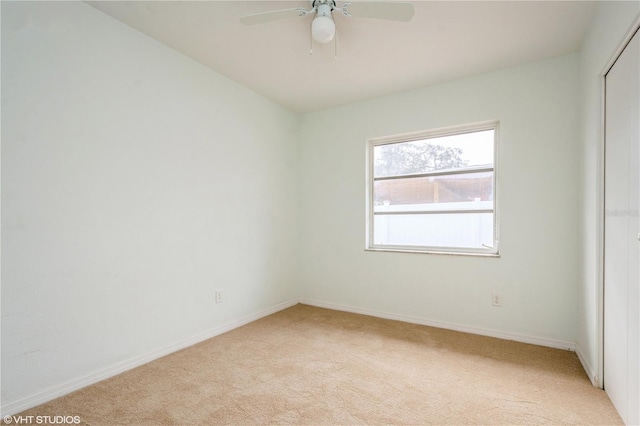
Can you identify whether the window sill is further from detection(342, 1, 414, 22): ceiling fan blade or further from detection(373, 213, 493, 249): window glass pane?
detection(342, 1, 414, 22): ceiling fan blade

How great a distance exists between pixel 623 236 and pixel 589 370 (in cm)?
108

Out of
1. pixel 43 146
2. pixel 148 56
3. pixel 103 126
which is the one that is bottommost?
pixel 43 146

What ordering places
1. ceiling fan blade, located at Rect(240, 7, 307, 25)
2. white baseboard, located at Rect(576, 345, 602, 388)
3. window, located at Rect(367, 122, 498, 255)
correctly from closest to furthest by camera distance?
ceiling fan blade, located at Rect(240, 7, 307, 25) → white baseboard, located at Rect(576, 345, 602, 388) → window, located at Rect(367, 122, 498, 255)

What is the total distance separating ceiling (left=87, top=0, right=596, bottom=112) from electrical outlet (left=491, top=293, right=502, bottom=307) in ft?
6.84

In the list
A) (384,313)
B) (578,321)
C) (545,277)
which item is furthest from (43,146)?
(578,321)

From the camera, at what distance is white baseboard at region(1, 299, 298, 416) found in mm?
1708

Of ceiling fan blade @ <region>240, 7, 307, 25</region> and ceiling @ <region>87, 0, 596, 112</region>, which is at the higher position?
ceiling @ <region>87, 0, 596, 112</region>

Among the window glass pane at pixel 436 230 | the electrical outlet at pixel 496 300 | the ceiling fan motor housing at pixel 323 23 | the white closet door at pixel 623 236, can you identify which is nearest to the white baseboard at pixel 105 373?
the window glass pane at pixel 436 230

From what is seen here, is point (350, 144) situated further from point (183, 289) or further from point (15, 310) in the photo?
point (15, 310)

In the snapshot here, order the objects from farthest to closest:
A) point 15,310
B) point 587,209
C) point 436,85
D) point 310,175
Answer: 1. point 310,175
2. point 436,85
3. point 587,209
4. point 15,310

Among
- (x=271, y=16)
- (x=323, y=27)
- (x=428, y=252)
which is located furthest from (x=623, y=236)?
(x=271, y=16)

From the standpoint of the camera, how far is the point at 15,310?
1.70m

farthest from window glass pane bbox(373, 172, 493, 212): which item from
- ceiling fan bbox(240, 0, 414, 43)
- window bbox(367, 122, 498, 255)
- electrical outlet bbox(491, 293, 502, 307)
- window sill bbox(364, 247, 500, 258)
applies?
ceiling fan bbox(240, 0, 414, 43)

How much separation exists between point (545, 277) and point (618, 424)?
4.04 ft
